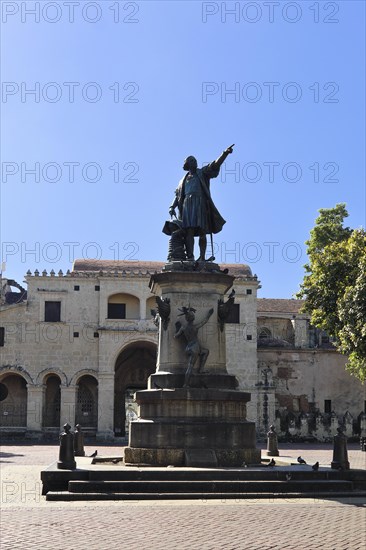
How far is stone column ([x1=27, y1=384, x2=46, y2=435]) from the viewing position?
146 ft

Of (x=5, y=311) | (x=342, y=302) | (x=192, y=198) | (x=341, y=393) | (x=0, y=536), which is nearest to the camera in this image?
(x=0, y=536)

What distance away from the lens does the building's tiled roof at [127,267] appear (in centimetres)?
4791

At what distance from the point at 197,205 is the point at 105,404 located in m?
29.6

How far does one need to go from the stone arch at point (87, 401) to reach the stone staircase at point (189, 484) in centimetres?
3380

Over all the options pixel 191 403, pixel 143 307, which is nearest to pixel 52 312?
pixel 143 307

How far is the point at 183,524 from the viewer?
1055 cm

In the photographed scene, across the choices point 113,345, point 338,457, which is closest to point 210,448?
point 338,457

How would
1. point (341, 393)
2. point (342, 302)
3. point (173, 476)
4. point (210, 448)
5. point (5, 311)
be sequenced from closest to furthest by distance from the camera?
point (173, 476) < point (210, 448) < point (342, 302) < point (5, 311) < point (341, 393)

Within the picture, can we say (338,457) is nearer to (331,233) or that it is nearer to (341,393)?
(331,233)

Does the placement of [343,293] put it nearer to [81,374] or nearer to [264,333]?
[81,374]

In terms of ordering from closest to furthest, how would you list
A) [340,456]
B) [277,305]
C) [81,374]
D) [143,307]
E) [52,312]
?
[340,456] → [81,374] → [52,312] → [143,307] → [277,305]

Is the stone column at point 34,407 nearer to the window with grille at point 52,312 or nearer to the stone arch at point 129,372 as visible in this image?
the window with grille at point 52,312

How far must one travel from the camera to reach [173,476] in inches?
526

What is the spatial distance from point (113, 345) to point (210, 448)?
31.2m
